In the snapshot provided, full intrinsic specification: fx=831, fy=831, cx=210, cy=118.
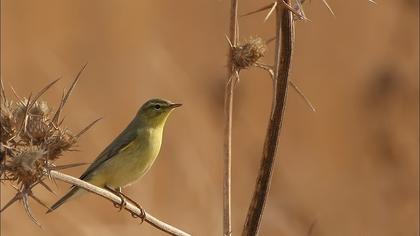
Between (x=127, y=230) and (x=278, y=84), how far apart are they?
4.76 metres

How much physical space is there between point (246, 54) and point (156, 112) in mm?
2754

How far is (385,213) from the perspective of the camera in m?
8.83

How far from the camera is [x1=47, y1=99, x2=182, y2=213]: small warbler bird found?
6.31 metres

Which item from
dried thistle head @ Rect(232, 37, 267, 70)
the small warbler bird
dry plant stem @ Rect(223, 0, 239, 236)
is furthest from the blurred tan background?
dry plant stem @ Rect(223, 0, 239, 236)

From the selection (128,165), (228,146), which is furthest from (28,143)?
(128,165)

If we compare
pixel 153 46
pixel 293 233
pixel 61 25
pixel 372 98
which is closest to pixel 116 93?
pixel 153 46

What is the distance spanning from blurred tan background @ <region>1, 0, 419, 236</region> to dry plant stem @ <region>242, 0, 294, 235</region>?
9.42 feet

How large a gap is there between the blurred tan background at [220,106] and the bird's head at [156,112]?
1064 mm

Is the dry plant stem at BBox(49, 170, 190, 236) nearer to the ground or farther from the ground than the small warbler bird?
farther from the ground

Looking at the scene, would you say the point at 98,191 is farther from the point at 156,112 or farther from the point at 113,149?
the point at 156,112

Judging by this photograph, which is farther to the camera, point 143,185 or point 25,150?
point 143,185

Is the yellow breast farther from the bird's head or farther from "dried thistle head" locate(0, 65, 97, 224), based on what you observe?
"dried thistle head" locate(0, 65, 97, 224)

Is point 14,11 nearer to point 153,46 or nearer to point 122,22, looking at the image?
point 122,22

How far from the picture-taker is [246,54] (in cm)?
430
